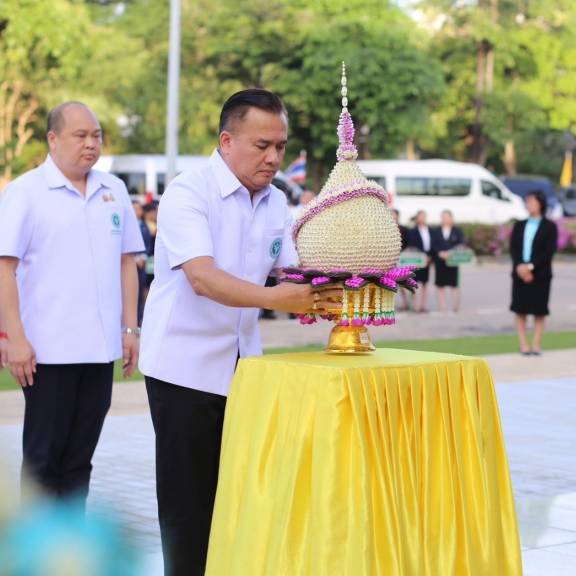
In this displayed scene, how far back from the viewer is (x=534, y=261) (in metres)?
14.2

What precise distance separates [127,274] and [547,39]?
53904mm

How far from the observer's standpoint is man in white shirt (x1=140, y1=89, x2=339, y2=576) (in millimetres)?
3914

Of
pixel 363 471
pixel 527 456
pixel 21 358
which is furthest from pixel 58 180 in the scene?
pixel 527 456

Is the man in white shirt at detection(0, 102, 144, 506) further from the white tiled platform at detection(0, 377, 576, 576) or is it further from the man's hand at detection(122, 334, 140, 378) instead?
the white tiled platform at detection(0, 377, 576, 576)

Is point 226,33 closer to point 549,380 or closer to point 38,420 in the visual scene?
point 549,380

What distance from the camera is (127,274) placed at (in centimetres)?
519

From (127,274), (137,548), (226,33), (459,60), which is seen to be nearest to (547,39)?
(459,60)

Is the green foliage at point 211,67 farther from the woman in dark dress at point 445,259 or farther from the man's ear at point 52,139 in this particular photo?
the man's ear at point 52,139

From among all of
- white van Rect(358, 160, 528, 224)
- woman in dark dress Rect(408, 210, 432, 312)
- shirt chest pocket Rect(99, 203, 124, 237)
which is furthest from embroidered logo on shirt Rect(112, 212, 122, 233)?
white van Rect(358, 160, 528, 224)

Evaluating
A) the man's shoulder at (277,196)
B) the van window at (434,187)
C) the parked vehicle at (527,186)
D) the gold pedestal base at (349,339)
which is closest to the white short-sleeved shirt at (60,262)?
the man's shoulder at (277,196)

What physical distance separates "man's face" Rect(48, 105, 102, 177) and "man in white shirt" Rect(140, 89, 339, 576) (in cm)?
96

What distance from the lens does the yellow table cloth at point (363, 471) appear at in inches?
137

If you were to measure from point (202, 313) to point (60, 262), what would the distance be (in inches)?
41.3

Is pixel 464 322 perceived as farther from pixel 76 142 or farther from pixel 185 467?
pixel 185 467
